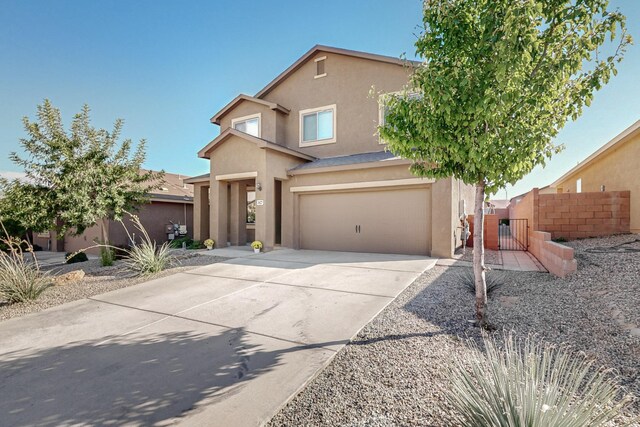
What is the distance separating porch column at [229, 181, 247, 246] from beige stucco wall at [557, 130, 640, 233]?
14820 mm

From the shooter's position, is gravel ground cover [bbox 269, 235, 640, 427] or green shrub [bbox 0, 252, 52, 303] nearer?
gravel ground cover [bbox 269, 235, 640, 427]

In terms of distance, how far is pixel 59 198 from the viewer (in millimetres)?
8586

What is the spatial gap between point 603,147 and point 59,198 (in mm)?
18230

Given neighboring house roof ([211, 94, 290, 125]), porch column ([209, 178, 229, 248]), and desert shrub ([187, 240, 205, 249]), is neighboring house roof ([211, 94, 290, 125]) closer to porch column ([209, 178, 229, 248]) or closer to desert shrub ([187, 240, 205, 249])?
porch column ([209, 178, 229, 248])

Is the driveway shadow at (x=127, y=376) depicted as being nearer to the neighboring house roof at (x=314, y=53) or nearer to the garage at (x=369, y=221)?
the garage at (x=369, y=221)

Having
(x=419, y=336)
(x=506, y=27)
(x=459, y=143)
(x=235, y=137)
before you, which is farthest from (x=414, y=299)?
(x=235, y=137)

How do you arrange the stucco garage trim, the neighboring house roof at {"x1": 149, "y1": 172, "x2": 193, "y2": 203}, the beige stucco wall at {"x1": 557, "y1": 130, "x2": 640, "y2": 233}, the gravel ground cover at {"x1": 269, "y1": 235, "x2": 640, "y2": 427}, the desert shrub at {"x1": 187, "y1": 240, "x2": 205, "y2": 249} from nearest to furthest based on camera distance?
1. the gravel ground cover at {"x1": 269, "y1": 235, "x2": 640, "y2": 427}
2. the beige stucco wall at {"x1": 557, "y1": 130, "x2": 640, "y2": 233}
3. the stucco garage trim
4. the desert shrub at {"x1": 187, "y1": 240, "x2": 205, "y2": 249}
5. the neighboring house roof at {"x1": 149, "y1": 172, "x2": 193, "y2": 203}

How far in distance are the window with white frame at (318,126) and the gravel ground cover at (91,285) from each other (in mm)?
7502

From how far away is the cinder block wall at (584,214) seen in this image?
8703mm

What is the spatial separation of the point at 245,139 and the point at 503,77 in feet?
33.7

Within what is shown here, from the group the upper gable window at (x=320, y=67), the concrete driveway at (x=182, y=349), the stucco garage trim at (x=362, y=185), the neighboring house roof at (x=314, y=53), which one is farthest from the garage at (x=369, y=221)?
the upper gable window at (x=320, y=67)

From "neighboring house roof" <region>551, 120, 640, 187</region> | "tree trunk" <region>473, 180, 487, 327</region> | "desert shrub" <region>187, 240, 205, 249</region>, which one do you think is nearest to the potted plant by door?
"desert shrub" <region>187, 240, 205, 249</region>

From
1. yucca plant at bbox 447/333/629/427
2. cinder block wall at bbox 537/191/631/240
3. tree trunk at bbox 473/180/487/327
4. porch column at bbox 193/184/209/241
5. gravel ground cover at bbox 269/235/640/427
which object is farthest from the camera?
porch column at bbox 193/184/209/241

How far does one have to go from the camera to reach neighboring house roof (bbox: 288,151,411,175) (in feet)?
34.2
